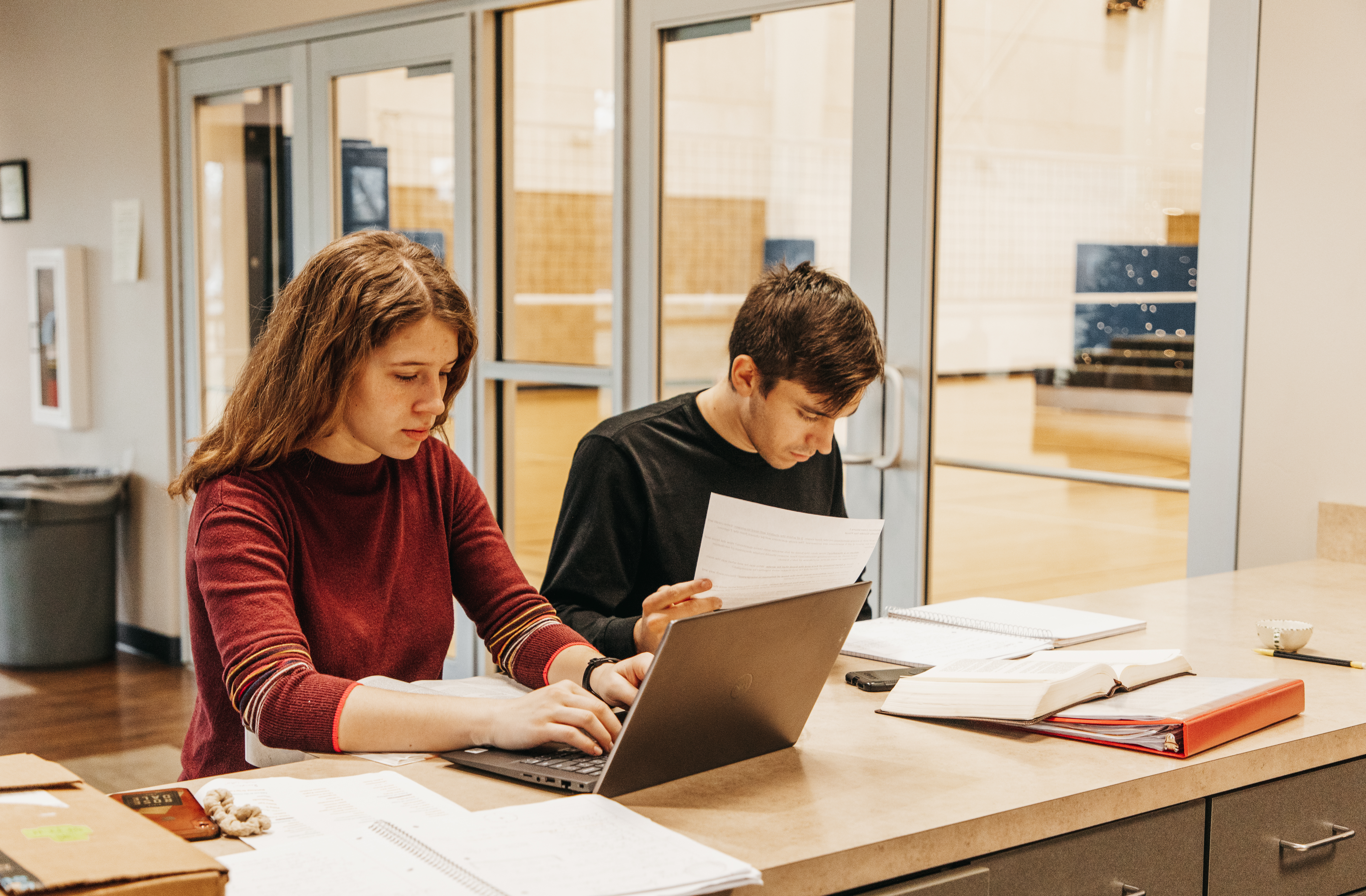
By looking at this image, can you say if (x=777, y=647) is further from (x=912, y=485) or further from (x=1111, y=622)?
(x=912, y=485)

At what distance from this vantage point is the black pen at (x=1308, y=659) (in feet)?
5.99

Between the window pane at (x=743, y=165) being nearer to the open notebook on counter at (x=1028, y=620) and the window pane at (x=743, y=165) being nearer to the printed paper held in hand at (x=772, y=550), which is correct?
the open notebook on counter at (x=1028, y=620)

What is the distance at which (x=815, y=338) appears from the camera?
1903 mm

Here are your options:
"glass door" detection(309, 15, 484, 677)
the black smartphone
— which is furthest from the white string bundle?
"glass door" detection(309, 15, 484, 677)

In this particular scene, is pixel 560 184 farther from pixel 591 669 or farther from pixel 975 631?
pixel 591 669

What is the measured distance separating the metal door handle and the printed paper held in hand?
148 cm

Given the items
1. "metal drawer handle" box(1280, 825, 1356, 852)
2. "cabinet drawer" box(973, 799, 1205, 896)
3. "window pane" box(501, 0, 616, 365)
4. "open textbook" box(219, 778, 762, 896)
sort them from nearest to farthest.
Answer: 1. "open textbook" box(219, 778, 762, 896)
2. "cabinet drawer" box(973, 799, 1205, 896)
3. "metal drawer handle" box(1280, 825, 1356, 852)
4. "window pane" box(501, 0, 616, 365)

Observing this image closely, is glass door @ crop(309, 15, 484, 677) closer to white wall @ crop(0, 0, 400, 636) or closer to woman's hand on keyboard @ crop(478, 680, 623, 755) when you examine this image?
white wall @ crop(0, 0, 400, 636)

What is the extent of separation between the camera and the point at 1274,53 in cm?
260

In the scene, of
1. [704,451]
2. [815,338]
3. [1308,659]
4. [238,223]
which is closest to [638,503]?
[704,451]

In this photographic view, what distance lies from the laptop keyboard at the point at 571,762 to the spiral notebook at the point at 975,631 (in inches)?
22.9

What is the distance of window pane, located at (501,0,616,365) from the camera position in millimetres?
3729

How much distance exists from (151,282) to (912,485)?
10.3ft

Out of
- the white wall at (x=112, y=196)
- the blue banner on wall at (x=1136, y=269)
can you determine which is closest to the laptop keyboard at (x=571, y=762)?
the blue banner on wall at (x=1136, y=269)
